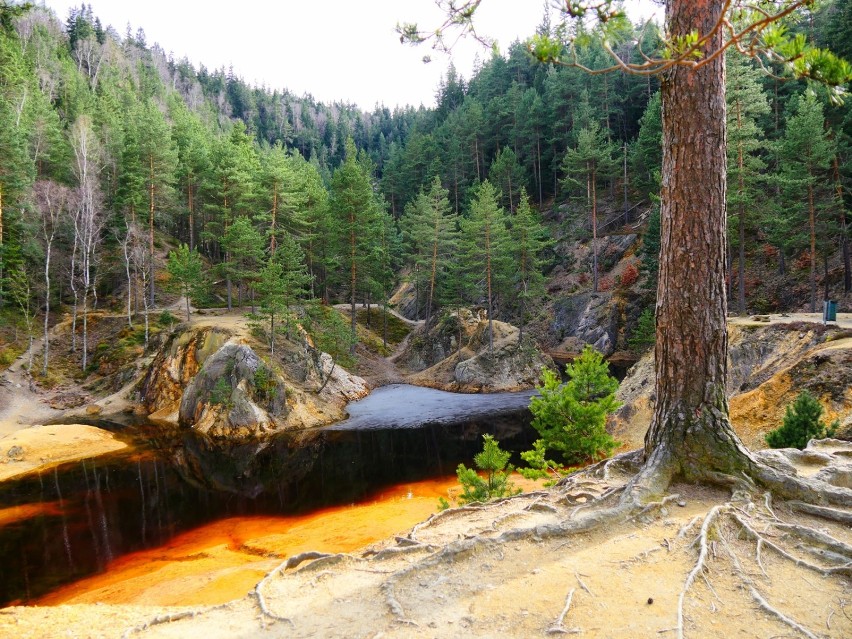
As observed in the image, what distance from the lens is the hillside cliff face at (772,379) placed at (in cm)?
1341

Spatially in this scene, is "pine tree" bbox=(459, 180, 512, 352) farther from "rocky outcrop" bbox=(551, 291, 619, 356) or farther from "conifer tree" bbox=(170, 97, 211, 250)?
"conifer tree" bbox=(170, 97, 211, 250)

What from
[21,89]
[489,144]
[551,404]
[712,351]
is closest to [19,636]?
[712,351]

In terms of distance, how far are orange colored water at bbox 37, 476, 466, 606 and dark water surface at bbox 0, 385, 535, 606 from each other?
79 cm

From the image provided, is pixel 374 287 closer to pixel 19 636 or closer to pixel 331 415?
pixel 331 415

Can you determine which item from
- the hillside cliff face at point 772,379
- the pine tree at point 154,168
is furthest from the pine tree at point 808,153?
the pine tree at point 154,168

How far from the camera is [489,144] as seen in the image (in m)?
66.5

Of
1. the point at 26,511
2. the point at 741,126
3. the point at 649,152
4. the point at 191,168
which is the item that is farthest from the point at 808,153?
the point at 191,168

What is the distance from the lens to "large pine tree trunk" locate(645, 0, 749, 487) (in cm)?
621

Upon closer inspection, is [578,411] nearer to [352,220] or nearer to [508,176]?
[352,220]

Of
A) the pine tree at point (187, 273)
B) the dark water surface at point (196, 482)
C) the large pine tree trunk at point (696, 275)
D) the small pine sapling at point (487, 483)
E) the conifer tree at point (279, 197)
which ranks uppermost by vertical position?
the conifer tree at point (279, 197)

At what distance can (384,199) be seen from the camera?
2768 inches

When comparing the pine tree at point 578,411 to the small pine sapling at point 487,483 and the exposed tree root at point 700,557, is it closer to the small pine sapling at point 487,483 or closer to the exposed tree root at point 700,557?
the small pine sapling at point 487,483

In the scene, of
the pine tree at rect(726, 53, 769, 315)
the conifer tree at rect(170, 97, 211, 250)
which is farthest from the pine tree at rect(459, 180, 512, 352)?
the conifer tree at rect(170, 97, 211, 250)

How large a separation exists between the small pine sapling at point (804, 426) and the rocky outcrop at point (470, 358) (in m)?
24.7
